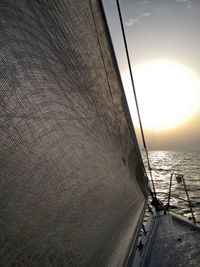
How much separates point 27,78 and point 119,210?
142 centimetres

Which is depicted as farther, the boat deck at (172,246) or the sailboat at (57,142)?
the boat deck at (172,246)

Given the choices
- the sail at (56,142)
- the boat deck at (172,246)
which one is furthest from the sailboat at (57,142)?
the boat deck at (172,246)

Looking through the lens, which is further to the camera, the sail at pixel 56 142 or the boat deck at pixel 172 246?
the boat deck at pixel 172 246

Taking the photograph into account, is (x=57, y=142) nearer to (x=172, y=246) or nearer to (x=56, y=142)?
(x=56, y=142)

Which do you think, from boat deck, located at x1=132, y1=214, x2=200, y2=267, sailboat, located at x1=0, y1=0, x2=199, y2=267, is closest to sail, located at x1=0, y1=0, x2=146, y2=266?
sailboat, located at x1=0, y1=0, x2=199, y2=267

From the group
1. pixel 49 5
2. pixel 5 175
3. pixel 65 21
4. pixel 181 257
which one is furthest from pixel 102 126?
pixel 181 257

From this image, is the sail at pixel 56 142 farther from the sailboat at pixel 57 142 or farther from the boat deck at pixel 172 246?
the boat deck at pixel 172 246

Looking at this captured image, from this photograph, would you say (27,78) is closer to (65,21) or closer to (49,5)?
(49,5)

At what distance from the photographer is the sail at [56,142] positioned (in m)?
0.75

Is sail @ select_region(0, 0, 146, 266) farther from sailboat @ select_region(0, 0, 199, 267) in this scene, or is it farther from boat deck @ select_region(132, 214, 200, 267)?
boat deck @ select_region(132, 214, 200, 267)

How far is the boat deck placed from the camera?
2712 mm

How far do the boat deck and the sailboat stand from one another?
0.99 meters

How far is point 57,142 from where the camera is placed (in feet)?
3.42

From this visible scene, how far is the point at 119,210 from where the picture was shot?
6.44 feet
